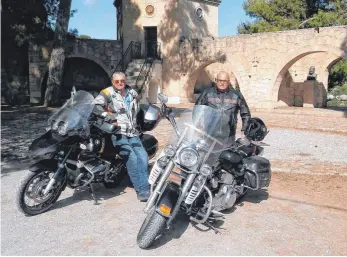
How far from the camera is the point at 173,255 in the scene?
2.87m

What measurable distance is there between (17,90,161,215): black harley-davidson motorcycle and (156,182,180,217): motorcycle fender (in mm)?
956

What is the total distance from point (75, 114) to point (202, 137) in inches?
52.1

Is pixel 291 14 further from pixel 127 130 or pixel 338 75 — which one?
pixel 127 130

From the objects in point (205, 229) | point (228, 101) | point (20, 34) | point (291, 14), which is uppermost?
point (291, 14)

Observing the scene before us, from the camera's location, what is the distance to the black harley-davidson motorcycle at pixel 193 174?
298cm

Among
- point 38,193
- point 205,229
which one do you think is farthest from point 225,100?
point 38,193

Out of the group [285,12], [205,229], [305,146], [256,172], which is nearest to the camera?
[205,229]

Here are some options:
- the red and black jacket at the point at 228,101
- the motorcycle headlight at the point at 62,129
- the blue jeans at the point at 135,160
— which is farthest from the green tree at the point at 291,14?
the motorcycle headlight at the point at 62,129

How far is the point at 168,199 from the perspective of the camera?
2.99 m

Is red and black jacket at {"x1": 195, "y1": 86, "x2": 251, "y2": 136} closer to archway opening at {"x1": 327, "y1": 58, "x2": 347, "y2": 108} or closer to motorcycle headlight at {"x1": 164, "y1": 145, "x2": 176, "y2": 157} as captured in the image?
motorcycle headlight at {"x1": 164, "y1": 145, "x2": 176, "y2": 157}

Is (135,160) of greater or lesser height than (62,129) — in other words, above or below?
below

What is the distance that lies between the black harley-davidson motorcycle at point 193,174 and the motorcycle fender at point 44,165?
3.57 feet

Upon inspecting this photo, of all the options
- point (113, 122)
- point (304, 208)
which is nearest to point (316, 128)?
point (304, 208)

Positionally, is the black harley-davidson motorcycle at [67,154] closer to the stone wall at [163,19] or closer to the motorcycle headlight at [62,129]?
the motorcycle headlight at [62,129]
